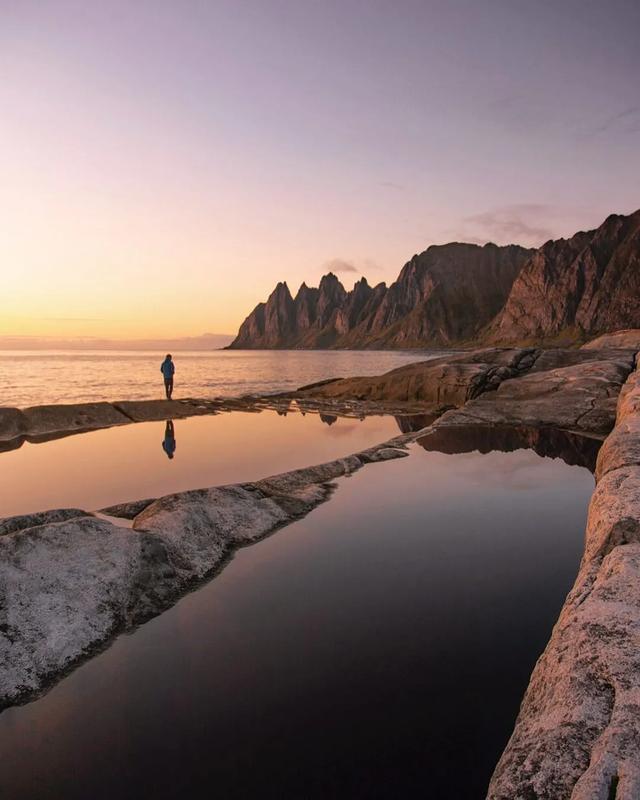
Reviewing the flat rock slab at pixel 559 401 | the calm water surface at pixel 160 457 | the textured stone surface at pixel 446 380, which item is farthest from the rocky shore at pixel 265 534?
the textured stone surface at pixel 446 380

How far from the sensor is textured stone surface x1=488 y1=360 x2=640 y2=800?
2967 millimetres

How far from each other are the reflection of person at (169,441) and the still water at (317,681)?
33.6 ft

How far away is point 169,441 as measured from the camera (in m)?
20.5

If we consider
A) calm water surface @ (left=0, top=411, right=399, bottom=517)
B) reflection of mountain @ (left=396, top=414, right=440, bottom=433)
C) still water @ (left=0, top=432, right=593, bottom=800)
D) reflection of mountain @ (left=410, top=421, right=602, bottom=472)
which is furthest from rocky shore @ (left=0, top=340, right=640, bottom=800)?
reflection of mountain @ (left=396, top=414, right=440, bottom=433)

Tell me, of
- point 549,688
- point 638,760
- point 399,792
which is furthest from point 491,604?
point 638,760

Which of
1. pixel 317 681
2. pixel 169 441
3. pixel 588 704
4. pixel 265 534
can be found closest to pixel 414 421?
pixel 169 441

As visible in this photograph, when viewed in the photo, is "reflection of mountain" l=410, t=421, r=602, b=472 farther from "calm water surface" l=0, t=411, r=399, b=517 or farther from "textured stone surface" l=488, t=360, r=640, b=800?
"textured stone surface" l=488, t=360, r=640, b=800

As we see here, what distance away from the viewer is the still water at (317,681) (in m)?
4.13

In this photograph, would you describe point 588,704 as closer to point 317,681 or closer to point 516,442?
point 317,681

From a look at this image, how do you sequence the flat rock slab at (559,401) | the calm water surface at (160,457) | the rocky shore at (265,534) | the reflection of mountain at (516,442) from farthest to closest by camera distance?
the flat rock slab at (559,401)
the reflection of mountain at (516,442)
the calm water surface at (160,457)
the rocky shore at (265,534)

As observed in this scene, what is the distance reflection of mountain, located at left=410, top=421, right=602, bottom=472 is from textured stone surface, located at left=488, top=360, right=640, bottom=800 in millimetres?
10496

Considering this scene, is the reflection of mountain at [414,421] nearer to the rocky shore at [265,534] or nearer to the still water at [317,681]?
the rocky shore at [265,534]

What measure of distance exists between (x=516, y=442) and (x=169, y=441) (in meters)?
14.2

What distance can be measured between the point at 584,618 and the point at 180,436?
19.3m
